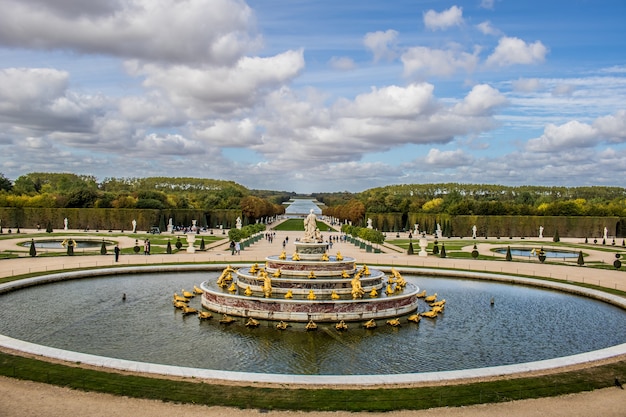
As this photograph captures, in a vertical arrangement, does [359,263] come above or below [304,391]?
above

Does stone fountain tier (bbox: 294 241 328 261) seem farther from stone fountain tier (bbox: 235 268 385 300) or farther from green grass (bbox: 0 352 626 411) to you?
green grass (bbox: 0 352 626 411)

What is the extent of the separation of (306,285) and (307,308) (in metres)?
2.65

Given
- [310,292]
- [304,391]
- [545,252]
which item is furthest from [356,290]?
[545,252]

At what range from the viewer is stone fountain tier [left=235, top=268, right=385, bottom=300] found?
24281 millimetres

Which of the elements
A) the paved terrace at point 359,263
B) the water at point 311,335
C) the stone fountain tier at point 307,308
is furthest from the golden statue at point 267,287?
the paved terrace at point 359,263

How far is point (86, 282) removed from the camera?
30344mm

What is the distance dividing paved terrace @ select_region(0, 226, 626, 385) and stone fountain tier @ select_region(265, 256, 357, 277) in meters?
11.6

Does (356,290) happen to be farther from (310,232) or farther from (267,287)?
(310,232)

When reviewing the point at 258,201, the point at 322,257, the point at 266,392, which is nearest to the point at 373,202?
the point at 258,201

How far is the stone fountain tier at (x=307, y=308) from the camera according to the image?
71.7 feet

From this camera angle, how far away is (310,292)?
2322 centimetres

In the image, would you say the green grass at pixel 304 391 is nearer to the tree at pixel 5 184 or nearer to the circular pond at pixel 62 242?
the circular pond at pixel 62 242

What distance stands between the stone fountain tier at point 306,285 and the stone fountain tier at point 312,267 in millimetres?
238

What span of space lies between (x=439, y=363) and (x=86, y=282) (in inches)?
837
